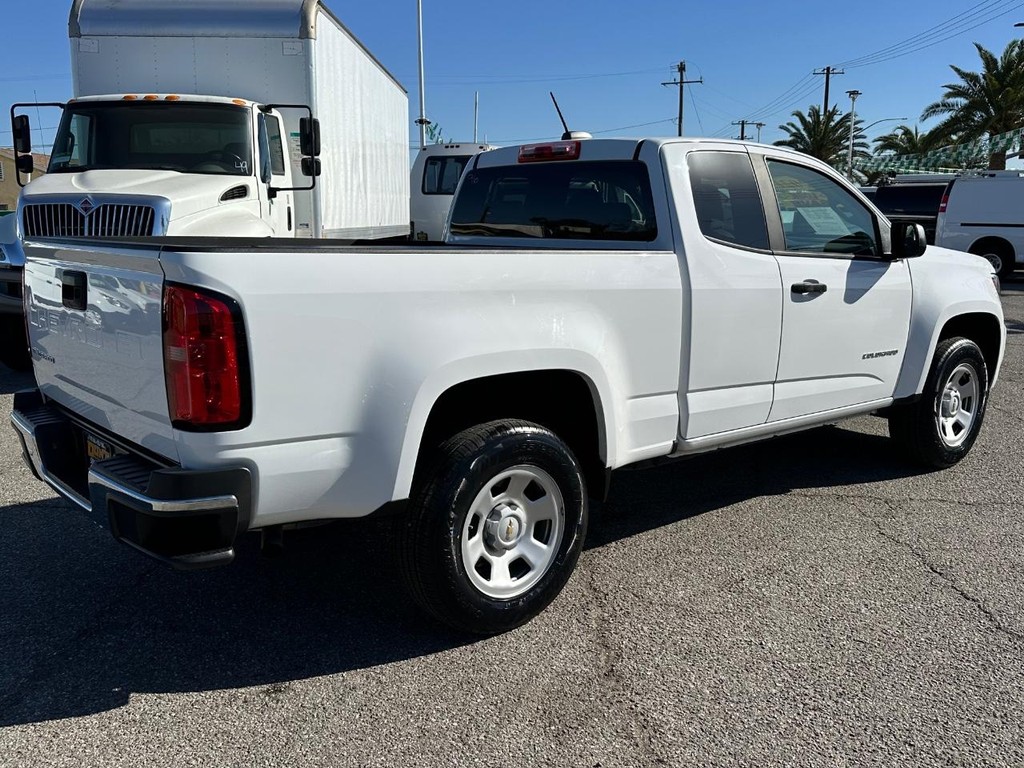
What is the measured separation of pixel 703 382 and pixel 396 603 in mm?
1665

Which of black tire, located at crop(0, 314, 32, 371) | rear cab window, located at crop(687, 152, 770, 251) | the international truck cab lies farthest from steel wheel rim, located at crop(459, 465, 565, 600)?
black tire, located at crop(0, 314, 32, 371)

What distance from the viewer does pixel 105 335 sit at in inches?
117

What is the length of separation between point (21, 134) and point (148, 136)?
173cm

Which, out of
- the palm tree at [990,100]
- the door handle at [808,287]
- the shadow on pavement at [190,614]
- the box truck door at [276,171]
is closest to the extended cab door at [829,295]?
the door handle at [808,287]

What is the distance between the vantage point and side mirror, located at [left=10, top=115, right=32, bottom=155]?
8.58 meters

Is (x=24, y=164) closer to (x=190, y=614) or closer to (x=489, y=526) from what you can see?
(x=190, y=614)

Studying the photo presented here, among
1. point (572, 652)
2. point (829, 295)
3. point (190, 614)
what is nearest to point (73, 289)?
point (190, 614)

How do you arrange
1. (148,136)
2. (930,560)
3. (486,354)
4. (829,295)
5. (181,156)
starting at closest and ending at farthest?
(486,354)
(930,560)
(829,295)
(181,156)
(148,136)

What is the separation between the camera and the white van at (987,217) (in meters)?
16.9

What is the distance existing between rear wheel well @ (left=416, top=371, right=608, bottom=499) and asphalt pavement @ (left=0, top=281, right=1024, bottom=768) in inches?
24.1

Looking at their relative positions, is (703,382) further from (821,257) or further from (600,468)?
(821,257)

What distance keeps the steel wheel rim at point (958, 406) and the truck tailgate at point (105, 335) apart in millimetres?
4594

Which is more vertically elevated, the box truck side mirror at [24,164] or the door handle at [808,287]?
the box truck side mirror at [24,164]

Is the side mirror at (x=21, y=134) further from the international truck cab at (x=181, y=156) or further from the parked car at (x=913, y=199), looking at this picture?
the parked car at (x=913, y=199)
